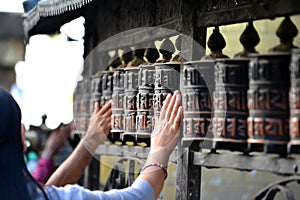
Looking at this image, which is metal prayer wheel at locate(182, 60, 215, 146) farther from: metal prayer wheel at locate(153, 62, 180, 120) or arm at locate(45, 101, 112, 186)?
arm at locate(45, 101, 112, 186)

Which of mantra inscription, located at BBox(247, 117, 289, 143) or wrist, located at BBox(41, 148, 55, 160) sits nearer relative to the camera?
mantra inscription, located at BBox(247, 117, 289, 143)

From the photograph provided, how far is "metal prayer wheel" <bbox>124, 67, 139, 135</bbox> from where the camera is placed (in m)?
3.79

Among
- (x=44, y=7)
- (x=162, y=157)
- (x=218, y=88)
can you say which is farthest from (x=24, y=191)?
(x=44, y=7)

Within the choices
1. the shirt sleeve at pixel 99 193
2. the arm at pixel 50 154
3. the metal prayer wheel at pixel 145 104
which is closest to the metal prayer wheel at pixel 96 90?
the metal prayer wheel at pixel 145 104

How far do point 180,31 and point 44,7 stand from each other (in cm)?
140

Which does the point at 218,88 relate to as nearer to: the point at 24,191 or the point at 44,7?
the point at 24,191

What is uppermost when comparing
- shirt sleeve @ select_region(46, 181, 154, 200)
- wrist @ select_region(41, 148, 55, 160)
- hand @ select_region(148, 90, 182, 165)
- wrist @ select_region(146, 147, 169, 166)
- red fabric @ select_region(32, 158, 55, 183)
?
hand @ select_region(148, 90, 182, 165)

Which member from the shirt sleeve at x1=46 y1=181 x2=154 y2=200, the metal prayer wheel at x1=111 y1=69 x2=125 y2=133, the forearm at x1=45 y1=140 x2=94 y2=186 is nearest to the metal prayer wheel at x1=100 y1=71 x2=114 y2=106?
the metal prayer wheel at x1=111 y1=69 x2=125 y2=133

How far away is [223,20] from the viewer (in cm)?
312

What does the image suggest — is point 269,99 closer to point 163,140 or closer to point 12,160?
point 163,140

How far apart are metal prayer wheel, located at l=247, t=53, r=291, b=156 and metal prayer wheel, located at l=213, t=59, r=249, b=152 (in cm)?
11

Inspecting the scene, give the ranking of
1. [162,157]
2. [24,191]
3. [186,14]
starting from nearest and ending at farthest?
[24,191], [162,157], [186,14]

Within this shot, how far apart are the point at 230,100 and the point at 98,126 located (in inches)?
58.7

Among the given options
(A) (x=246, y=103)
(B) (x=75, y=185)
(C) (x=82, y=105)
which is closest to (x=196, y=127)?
(A) (x=246, y=103)
